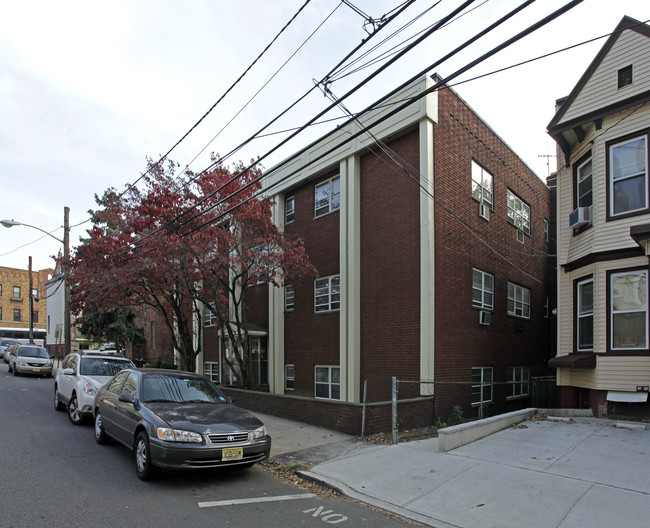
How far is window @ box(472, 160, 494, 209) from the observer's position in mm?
14719

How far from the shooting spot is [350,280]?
13891 mm

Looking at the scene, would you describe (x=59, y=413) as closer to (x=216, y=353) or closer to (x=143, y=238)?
(x=143, y=238)

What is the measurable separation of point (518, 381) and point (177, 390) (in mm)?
12708

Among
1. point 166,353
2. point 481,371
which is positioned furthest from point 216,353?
point 481,371

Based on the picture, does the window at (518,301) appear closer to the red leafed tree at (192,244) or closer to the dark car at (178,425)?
the red leafed tree at (192,244)

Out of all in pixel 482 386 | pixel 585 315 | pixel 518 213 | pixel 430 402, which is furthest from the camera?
pixel 518 213

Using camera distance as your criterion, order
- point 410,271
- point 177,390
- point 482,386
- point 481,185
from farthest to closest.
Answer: point 481,185 → point 482,386 → point 410,271 → point 177,390

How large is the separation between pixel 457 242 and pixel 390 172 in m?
2.71

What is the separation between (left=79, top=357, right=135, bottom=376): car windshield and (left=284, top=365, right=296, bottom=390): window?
5894mm

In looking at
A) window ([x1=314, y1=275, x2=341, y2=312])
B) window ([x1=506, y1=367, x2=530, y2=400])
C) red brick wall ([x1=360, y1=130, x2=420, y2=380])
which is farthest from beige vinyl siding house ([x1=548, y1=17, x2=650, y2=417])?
window ([x1=314, y1=275, x2=341, y2=312])

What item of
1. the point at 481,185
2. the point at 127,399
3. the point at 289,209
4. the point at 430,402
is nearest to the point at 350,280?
the point at 430,402

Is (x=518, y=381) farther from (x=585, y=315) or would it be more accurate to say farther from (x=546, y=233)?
(x=546, y=233)

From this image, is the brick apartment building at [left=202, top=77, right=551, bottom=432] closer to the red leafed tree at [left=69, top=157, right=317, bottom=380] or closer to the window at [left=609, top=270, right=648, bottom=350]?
the red leafed tree at [left=69, top=157, right=317, bottom=380]

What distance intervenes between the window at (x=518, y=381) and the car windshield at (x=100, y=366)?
1203cm
